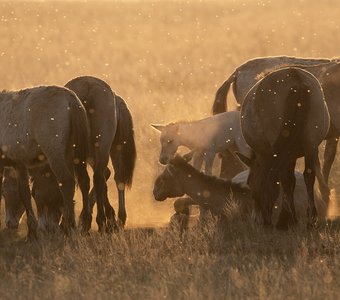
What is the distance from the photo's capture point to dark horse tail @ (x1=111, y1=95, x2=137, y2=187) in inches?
518

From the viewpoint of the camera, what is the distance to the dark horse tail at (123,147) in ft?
43.2

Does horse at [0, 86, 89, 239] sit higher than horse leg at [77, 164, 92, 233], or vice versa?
horse at [0, 86, 89, 239]

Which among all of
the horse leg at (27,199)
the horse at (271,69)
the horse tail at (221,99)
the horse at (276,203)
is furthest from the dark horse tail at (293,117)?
the horse tail at (221,99)

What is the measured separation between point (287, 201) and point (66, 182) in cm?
222

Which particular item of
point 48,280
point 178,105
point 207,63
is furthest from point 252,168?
point 207,63

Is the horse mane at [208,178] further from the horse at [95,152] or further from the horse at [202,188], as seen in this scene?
the horse at [95,152]

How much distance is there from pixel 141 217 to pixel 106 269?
18.1 ft

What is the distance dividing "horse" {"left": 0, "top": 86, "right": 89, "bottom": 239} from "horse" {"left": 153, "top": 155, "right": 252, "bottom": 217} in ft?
4.70

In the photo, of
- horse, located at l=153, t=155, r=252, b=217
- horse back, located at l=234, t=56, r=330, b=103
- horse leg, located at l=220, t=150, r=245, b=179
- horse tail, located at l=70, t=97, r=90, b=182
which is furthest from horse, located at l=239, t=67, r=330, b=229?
horse back, located at l=234, t=56, r=330, b=103

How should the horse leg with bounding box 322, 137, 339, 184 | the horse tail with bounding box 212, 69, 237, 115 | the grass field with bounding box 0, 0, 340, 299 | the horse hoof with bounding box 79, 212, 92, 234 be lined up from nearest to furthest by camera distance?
the grass field with bounding box 0, 0, 340, 299
the horse hoof with bounding box 79, 212, 92, 234
the horse leg with bounding box 322, 137, 339, 184
the horse tail with bounding box 212, 69, 237, 115

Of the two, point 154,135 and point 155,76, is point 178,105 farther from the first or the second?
point 155,76

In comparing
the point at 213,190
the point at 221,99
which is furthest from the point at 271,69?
the point at 213,190

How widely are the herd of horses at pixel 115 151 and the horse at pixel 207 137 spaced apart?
5.20 feet

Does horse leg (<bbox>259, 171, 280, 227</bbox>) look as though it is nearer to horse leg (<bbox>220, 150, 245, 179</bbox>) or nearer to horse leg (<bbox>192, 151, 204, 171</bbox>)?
horse leg (<bbox>220, 150, 245, 179</bbox>)
